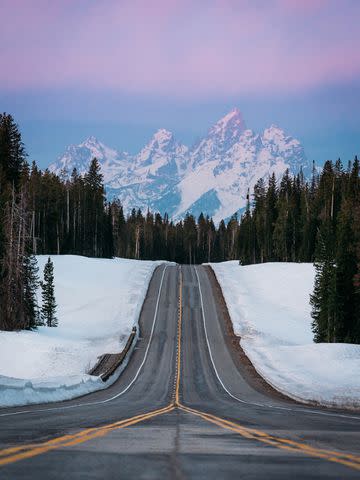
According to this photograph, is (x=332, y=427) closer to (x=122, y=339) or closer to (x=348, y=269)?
(x=122, y=339)

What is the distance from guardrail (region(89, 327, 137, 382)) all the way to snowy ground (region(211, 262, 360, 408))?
987cm

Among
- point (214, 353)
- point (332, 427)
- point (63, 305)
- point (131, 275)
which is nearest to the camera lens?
point (332, 427)

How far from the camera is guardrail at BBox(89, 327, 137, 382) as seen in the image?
3548 cm

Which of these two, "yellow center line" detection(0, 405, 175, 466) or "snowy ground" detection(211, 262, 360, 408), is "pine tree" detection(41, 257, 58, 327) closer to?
"snowy ground" detection(211, 262, 360, 408)

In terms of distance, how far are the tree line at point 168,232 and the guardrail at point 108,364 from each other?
9344 millimetres

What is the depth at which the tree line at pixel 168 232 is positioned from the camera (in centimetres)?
4841

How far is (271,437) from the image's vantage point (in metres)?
9.67

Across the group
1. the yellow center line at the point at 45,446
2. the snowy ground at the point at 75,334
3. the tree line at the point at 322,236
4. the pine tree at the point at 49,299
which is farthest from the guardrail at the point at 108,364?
the yellow center line at the point at 45,446

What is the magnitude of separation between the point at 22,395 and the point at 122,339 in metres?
31.0

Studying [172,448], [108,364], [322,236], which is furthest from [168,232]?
[172,448]

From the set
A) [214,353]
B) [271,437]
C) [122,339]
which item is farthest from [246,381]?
[271,437]

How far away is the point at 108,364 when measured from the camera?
39.6 m

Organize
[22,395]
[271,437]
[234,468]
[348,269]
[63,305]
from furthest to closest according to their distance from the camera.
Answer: [63,305], [348,269], [22,395], [271,437], [234,468]

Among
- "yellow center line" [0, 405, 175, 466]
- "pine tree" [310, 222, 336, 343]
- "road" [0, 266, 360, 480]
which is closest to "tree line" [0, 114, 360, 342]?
"pine tree" [310, 222, 336, 343]
